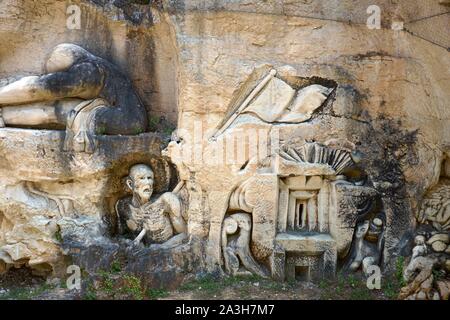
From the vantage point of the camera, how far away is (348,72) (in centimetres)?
735

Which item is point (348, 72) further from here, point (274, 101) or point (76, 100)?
point (76, 100)

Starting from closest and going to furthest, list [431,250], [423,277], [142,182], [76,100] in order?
[423,277] < [431,250] < [142,182] < [76,100]

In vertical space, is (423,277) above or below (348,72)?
below

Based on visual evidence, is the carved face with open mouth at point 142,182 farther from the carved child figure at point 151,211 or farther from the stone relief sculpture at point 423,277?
the stone relief sculpture at point 423,277

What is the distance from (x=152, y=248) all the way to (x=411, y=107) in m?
3.28

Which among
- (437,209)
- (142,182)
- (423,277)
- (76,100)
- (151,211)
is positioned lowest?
(423,277)

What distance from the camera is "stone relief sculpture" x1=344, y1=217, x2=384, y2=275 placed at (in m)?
7.32

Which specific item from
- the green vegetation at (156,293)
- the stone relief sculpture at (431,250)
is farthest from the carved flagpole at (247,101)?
the stone relief sculpture at (431,250)

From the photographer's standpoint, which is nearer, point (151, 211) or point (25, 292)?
point (25, 292)

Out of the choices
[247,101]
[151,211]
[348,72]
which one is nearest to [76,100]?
[151,211]

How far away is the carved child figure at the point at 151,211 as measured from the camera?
24.7 feet

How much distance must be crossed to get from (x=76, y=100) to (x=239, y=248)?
254cm

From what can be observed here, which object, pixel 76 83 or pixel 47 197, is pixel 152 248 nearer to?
pixel 47 197

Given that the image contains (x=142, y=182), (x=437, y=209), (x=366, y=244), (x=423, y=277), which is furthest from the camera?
(x=142, y=182)
